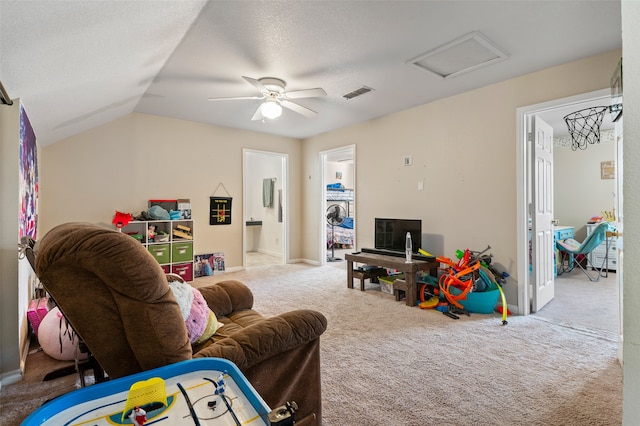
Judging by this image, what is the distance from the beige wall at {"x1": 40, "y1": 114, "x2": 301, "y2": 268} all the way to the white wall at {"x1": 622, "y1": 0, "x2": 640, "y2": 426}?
5059mm

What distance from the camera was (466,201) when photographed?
370cm

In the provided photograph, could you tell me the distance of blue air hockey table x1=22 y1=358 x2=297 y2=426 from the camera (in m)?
0.75

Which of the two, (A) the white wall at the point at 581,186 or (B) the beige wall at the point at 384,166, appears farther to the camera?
(A) the white wall at the point at 581,186

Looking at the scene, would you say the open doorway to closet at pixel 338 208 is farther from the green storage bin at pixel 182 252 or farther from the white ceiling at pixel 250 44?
the white ceiling at pixel 250 44

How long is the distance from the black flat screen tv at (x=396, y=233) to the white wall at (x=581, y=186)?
3.74 meters

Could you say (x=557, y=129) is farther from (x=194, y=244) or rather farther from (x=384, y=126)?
(x=194, y=244)

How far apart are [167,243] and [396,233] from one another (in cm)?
320

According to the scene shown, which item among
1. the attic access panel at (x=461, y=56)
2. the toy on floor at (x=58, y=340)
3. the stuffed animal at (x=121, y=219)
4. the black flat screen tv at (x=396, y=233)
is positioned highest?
the attic access panel at (x=461, y=56)

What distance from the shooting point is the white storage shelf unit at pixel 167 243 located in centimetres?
427

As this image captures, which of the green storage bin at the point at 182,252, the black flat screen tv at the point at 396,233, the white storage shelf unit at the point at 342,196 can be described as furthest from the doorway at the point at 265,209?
the black flat screen tv at the point at 396,233

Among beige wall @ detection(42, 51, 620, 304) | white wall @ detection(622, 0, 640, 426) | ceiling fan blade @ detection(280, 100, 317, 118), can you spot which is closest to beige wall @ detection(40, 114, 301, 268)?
beige wall @ detection(42, 51, 620, 304)

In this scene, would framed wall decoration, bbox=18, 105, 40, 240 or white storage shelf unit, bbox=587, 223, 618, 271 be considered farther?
white storage shelf unit, bbox=587, 223, 618, 271

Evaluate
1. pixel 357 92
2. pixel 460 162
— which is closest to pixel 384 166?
pixel 460 162

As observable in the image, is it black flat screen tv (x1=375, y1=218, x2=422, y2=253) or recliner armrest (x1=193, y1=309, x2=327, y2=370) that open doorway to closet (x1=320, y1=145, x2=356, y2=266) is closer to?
black flat screen tv (x1=375, y1=218, x2=422, y2=253)
